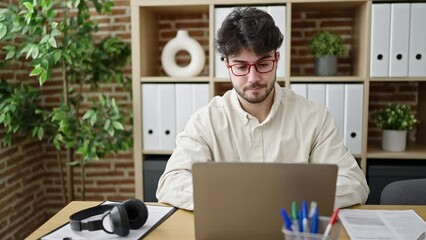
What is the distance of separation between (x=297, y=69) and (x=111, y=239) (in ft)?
6.79

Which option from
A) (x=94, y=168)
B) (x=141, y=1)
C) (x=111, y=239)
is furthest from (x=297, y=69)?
(x=111, y=239)

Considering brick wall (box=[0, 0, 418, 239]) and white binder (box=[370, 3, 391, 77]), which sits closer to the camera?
white binder (box=[370, 3, 391, 77])

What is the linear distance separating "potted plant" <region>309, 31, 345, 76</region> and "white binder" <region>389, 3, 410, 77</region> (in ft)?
1.00

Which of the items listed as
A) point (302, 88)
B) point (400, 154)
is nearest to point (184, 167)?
point (302, 88)

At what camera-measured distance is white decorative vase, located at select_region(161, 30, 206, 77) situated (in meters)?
2.62

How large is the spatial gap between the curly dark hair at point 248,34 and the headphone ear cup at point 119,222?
0.74 metres

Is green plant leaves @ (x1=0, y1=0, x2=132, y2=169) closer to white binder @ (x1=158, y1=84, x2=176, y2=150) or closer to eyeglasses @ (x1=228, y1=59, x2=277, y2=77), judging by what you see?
white binder @ (x1=158, y1=84, x2=176, y2=150)

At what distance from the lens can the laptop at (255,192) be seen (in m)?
0.91

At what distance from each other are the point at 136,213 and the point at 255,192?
1.42 ft

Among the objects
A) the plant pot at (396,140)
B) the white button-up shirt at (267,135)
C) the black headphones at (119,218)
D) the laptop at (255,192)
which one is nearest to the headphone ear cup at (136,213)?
the black headphones at (119,218)

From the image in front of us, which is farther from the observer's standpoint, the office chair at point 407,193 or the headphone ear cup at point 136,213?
the office chair at point 407,193

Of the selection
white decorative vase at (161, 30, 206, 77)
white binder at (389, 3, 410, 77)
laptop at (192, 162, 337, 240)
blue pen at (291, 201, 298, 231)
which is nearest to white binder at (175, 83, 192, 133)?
white decorative vase at (161, 30, 206, 77)

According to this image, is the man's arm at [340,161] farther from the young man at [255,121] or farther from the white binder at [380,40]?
the white binder at [380,40]

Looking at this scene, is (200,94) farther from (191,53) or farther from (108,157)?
(108,157)
